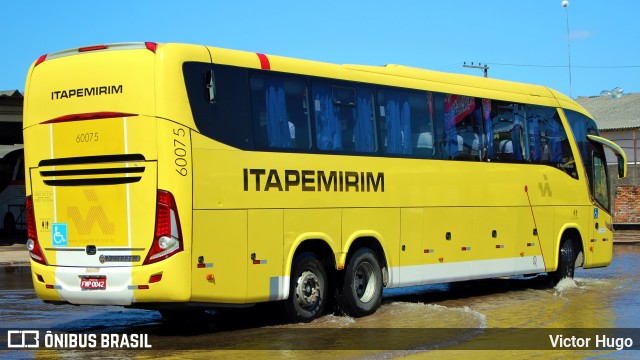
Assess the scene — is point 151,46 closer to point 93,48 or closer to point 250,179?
point 93,48

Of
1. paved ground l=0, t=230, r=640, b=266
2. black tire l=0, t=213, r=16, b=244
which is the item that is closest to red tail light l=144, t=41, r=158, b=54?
paved ground l=0, t=230, r=640, b=266

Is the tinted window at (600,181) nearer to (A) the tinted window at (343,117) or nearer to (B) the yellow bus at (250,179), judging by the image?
(B) the yellow bus at (250,179)

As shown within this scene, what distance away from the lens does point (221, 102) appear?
41.1 feet

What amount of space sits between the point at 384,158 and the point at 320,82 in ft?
5.72

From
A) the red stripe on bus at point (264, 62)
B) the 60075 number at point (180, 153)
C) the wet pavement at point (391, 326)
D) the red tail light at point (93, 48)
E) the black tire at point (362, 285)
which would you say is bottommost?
the wet pavement at point (391, 326)

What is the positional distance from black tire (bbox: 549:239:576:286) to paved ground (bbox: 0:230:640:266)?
15.5 metres

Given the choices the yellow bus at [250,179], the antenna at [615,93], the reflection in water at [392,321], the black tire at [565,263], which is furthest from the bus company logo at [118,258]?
the antenna at [615,93]

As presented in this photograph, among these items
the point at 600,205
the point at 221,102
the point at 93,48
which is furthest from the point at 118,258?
the point at 600,205

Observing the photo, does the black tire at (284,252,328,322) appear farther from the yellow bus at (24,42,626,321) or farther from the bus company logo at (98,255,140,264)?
the bus company logo at (98,255,140,264)

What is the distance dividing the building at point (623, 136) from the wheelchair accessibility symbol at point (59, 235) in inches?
1433

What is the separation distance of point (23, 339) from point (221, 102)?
12.4 feet

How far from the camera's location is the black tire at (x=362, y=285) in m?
14.4

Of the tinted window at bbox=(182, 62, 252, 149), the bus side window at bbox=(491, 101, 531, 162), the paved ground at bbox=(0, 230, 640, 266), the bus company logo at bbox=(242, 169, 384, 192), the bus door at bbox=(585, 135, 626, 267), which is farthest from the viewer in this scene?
the paved ground at bbox=(0, 230, 640, 266)

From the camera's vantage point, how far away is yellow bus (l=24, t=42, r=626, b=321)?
11891mm
